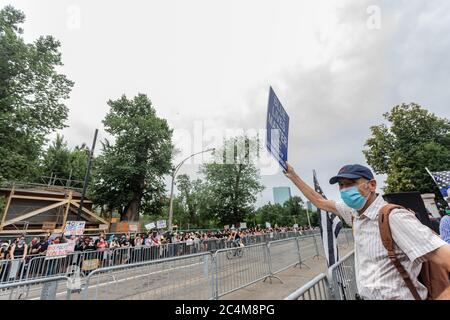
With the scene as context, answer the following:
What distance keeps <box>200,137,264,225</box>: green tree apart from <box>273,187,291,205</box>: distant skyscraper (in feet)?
170

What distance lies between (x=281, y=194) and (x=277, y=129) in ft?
315

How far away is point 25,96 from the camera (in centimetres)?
1739

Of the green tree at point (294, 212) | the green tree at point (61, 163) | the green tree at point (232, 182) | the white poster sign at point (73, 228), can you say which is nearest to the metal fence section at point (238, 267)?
the white poster sign at point (73, 228)

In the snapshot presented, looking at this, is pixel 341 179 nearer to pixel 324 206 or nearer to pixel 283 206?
pixel 324 206

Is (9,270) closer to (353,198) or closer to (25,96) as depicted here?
(353,198)

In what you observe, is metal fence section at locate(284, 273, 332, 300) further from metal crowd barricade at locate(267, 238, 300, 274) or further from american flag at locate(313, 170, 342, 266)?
metal crowd barricade at locate(267, 238, 300, 274)

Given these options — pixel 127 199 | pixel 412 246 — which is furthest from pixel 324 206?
pixel 127 199

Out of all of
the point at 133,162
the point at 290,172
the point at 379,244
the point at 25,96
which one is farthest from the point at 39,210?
the point at 379,244

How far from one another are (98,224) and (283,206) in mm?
69421

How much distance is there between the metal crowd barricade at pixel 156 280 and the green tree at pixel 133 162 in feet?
76.6

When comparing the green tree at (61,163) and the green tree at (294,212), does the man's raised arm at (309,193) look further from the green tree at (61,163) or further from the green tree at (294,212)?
the green tree at (294,212)

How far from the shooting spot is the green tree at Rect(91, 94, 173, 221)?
2736cm

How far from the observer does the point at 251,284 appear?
6.71m
